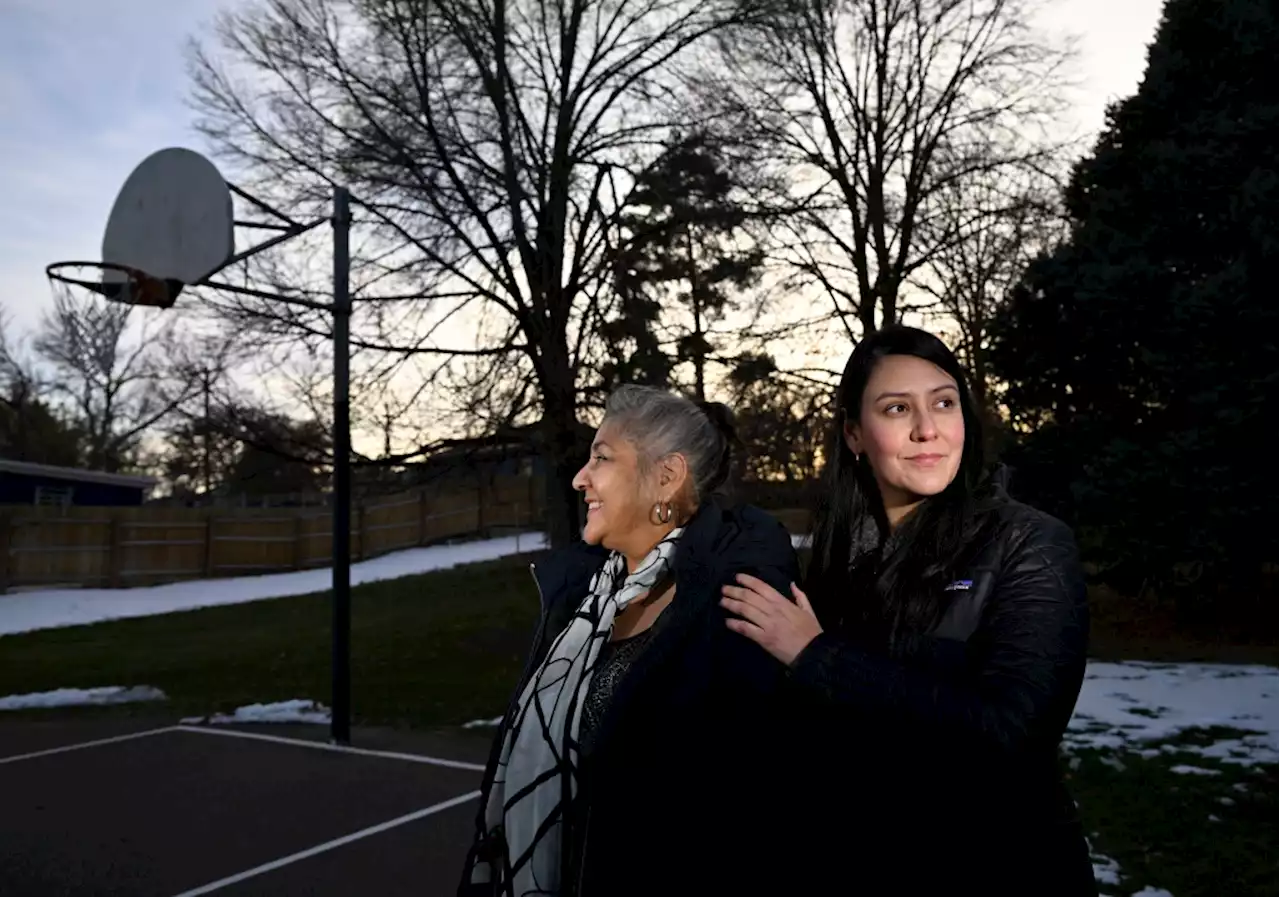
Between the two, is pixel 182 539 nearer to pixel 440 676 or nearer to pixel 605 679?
pixel 440 676

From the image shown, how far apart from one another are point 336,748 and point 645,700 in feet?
18.6

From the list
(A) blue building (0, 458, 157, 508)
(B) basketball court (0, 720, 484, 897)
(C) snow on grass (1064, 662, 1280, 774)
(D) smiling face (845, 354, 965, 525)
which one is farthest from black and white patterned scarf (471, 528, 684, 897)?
(A) blue building (0, 458, 157, 508)

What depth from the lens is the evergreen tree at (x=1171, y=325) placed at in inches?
392

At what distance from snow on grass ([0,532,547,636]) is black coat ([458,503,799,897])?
17.5m

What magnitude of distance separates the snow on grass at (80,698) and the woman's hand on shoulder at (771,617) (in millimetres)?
9671

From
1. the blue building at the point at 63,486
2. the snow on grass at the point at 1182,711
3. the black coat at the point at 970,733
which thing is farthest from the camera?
the blue building at the point at 63,486

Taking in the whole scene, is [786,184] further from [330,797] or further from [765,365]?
[330,797]

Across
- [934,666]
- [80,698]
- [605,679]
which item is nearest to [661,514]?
[605,679]

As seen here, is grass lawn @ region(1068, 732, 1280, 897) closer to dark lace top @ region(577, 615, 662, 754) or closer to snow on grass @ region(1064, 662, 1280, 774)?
snow on grass @ region(1064, 662, 1280, 774)

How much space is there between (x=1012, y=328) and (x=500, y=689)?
7536 mm

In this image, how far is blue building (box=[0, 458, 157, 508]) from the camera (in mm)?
27688

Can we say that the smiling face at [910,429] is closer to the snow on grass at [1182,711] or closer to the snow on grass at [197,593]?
the snow on grass at [1182,711]

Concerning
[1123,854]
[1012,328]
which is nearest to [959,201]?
[1012,328]

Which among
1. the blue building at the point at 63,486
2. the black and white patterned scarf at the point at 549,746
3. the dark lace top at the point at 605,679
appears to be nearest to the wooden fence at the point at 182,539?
the blue building at the point at 63,486
